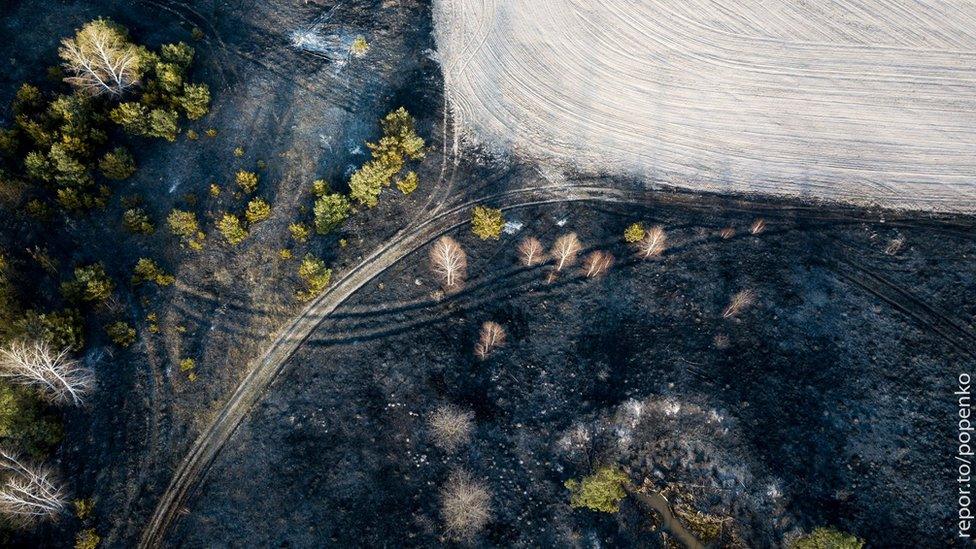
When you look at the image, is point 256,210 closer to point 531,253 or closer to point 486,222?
point 486,222

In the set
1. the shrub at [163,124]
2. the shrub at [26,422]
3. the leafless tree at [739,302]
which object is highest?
the shrub at [163,124]

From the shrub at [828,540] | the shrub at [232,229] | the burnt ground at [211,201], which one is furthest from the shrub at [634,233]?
the shrub at [232,229]

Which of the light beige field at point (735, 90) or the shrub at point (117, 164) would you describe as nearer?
the shrub at point (117, 164)

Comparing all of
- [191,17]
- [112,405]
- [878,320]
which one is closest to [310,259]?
[112,405]

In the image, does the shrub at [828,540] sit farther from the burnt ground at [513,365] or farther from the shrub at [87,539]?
the shrub at [87,539]

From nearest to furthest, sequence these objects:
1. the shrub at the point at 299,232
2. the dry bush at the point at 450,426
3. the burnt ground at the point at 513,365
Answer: the burnt ground at the point at 513,365 → the dry bush at the point at 450,426 → the shrub at the point at 299,232

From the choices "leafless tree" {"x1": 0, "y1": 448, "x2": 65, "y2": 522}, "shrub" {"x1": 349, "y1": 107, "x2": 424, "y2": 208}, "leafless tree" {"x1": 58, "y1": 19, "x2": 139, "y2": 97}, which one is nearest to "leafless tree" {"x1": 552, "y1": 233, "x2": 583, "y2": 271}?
"shrub" {"x1": 349, "y1": 107, "x2": 424, "y2": 208}
